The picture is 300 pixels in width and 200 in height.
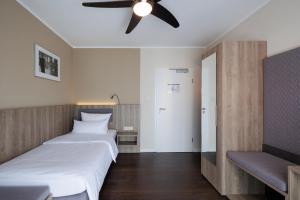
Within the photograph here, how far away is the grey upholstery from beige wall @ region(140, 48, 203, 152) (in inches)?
119

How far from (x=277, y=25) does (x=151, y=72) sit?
2.65 meters

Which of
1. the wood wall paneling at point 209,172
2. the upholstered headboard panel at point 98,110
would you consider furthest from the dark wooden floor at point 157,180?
the upholstered headboard panel at point 98,110

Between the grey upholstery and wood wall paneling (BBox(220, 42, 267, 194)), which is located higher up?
wood wall paneling (BBox(220, 42, 267, 194))

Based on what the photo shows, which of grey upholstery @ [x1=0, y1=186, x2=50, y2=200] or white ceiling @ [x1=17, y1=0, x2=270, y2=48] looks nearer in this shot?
grey upholstery @ [x1=0, y1=186, x2=50, y2=200]

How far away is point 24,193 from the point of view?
1.37 meters

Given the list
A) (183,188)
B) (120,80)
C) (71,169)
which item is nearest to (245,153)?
(183,188)

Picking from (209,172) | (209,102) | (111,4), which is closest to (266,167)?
(209,172)

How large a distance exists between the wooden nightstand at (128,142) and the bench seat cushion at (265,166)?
233cm

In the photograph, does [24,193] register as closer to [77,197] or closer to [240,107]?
[77,197]

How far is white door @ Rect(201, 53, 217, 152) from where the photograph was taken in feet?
8.70

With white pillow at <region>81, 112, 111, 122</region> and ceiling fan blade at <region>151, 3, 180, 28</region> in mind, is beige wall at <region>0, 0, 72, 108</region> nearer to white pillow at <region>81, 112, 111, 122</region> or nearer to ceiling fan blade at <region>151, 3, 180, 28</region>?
white pillow at <region>81, 112, 111, 122</region>

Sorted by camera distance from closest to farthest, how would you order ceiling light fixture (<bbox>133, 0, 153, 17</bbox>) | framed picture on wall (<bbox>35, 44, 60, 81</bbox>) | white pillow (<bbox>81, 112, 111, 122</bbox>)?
ceiling light fixture (<bbox>133, 0, 153, 17</bbox>)
framed picture on wall (<bbox>35, 44, 60, 81</bbox>)
white pillow (<bbox>81, 112, 111, 122</bbox>)

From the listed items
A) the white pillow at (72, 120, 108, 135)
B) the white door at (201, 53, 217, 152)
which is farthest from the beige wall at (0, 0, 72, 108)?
the white door at (201, 53, 217, 152)

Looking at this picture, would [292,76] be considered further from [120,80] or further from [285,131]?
[120,80]
